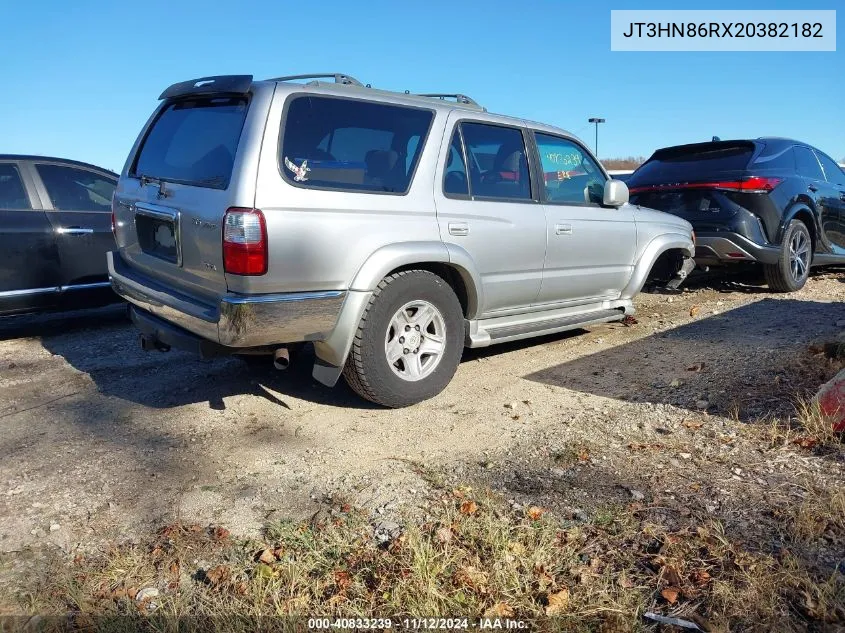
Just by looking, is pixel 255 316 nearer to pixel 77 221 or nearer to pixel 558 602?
pixel 558 602

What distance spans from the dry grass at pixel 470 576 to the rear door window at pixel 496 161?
248 centimetres

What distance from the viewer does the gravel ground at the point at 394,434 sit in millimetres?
3018

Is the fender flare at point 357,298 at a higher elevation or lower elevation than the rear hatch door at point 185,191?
lower

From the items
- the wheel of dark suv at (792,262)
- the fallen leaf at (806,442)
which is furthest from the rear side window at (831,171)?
the fallen leaf at (806,442)

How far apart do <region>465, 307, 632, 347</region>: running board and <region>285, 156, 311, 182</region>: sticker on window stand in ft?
5.07

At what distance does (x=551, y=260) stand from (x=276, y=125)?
2.31 m

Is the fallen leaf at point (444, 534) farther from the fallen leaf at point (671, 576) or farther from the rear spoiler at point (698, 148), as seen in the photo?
the rear spoiler at point (698, 148)

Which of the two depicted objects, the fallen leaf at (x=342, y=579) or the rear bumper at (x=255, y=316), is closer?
the fallen leaf at (x=342, y=579)

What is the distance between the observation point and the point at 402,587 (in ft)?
7.72

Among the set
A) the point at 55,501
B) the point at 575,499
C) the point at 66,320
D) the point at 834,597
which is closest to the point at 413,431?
the point at 575,499

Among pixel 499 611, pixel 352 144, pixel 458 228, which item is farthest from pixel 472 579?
pixel 352 144

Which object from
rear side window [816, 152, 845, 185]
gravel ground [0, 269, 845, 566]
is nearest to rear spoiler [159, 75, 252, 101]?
gravel ground [0, 269, 845, 566]

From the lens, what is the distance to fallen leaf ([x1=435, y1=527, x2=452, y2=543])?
8.63ft

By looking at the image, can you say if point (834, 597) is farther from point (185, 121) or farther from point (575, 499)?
point (185, 121)
